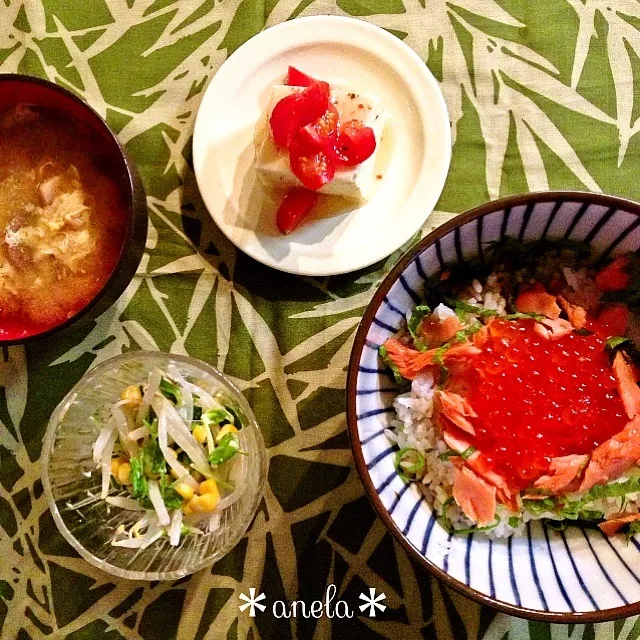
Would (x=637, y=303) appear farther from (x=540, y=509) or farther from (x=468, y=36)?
(x=468, y=36)

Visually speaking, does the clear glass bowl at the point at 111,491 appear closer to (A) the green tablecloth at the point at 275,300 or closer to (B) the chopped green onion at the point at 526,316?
(A) the green tablecloth at the point at 275,300

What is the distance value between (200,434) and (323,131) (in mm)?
649

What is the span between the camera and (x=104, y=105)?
1.54m

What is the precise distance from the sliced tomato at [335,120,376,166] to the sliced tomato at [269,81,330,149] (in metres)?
0.07

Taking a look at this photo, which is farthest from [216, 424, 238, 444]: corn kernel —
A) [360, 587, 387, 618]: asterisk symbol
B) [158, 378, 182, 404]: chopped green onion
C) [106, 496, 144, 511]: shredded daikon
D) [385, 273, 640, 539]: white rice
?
[360, 587, 387, 618]: asterisk symbol

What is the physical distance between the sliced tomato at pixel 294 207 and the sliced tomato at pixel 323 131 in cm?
11

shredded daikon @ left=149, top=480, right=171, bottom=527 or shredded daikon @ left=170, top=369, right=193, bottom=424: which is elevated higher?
shredded daikon @ left=170, top=369, right=193, bottom=424

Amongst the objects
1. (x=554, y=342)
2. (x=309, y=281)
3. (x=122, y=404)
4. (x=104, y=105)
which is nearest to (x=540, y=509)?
(x=554, y=342)

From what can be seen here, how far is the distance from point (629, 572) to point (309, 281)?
0.82m

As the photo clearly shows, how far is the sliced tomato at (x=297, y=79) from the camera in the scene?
1.42m

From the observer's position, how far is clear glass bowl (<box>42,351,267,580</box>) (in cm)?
133

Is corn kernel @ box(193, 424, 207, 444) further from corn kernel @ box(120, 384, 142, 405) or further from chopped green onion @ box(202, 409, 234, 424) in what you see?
corn kernel @ box(120, 384, 142, 405)

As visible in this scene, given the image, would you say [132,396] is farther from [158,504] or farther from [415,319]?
[415,319]

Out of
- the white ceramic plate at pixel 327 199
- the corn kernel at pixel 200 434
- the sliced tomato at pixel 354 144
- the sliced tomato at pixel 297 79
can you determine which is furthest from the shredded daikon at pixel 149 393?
the sliced tomato at pixel 297 79
